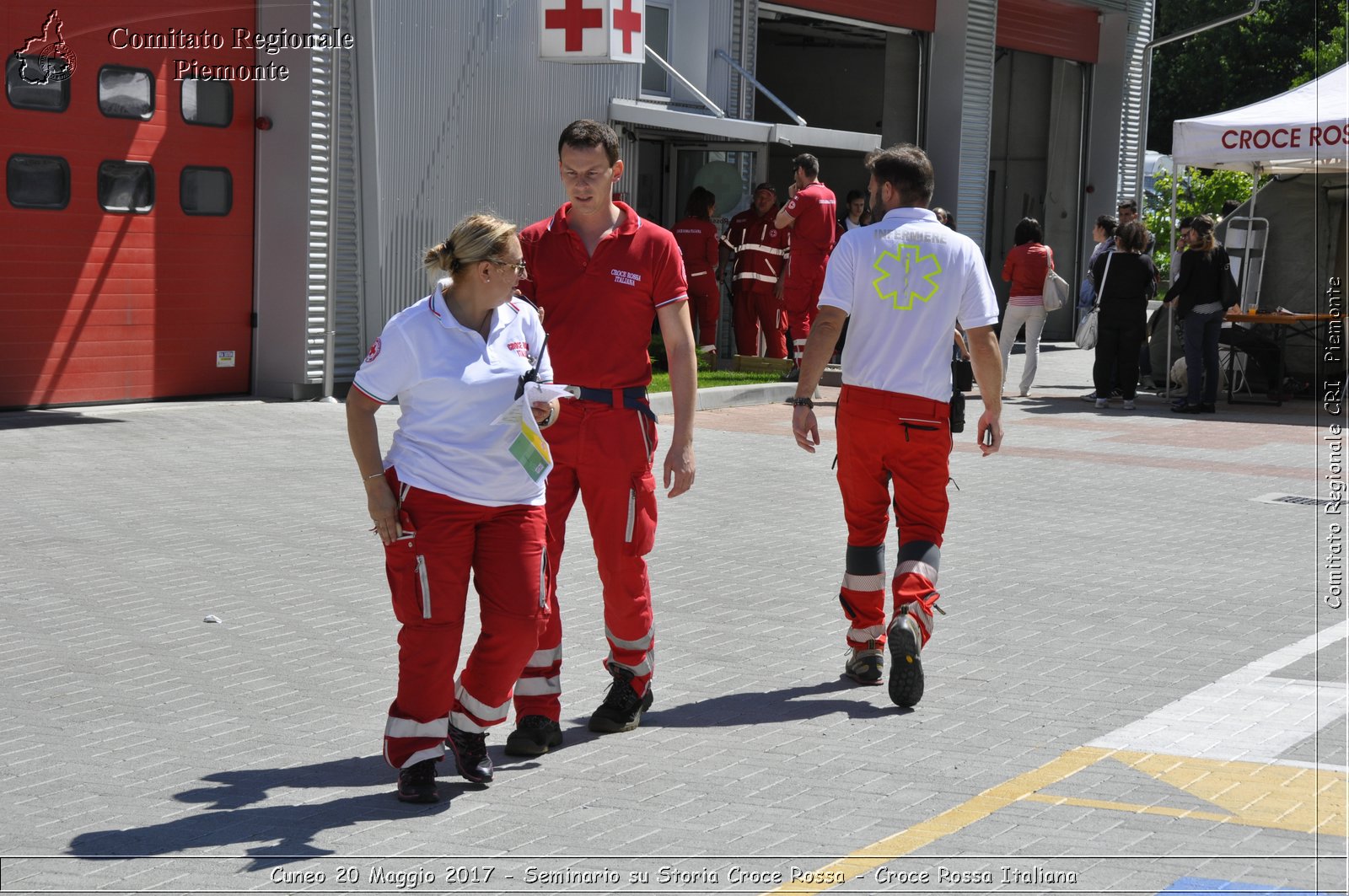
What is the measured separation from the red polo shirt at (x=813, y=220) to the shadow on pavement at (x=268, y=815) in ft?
40.4

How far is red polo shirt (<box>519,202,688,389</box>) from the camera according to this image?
571 cm

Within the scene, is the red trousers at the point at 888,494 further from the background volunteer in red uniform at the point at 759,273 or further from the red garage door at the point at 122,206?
the background volunteer in red uniform at the point at 759,273

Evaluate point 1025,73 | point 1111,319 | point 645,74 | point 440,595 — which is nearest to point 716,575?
point 440,595

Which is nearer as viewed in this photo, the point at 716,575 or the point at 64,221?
the point at 716,575

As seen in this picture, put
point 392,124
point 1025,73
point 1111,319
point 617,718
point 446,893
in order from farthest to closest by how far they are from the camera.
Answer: point 1025,73 < point 1111,319 < point 392,124 < point 617,718 < point 446,893

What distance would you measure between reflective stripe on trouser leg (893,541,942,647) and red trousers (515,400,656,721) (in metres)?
1.08

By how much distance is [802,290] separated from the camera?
57.2 ft

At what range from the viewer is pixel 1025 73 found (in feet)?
94.3

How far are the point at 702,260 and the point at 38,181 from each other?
7.89 m

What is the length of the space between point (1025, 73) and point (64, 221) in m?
19.4

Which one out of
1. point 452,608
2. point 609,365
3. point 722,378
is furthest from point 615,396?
point 722,378

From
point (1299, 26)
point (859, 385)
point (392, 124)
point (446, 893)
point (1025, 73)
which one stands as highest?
point (1299, 26)

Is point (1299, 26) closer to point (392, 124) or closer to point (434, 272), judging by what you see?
point (392, 124)

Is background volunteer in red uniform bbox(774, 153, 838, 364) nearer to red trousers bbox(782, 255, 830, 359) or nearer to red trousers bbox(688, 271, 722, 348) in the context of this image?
red trousers bbox(782, 255, 830, 359)
